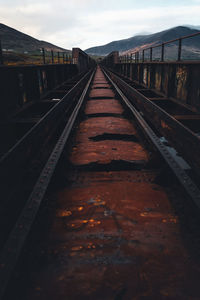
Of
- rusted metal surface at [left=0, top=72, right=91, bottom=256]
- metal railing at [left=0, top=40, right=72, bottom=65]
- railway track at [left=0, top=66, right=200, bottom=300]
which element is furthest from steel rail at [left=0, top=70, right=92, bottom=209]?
metal railing at [left=0, top=40, right=72, bottom=65]

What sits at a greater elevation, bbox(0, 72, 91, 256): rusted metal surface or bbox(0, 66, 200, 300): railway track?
bbox(0, 72, 91, 256): rusted metal surface

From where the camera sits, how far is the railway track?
1.68m

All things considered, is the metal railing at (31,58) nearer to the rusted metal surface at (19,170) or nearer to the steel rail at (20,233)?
the rusted metal surface at (19,170)

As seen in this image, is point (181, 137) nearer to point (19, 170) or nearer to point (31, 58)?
point (19, 170)

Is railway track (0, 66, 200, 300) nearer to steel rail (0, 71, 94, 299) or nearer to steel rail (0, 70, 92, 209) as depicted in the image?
steel rail (0, 71, 94, 299)

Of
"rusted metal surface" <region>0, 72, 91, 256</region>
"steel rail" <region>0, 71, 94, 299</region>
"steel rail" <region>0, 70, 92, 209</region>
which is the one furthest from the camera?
"steel rail" <region>0, 70, 92, 209</region>

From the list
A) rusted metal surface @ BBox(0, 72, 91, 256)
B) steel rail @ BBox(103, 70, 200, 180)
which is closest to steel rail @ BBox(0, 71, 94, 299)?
rusted metal surface @ BBox(0, 72, 91, 256)

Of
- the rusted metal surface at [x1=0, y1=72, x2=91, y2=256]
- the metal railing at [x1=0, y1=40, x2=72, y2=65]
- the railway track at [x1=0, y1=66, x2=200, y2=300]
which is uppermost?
the metal railing at [x1=0, y1=40, x2=72, y2=65]

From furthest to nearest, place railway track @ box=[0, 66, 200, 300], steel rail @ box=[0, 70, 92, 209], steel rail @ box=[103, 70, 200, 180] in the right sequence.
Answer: steel rail @ box=[103, 70, 200, 180]
steel rail @ box=[0, 70, 92, 209]
railway track @ box=[0, 66, 200, 300]

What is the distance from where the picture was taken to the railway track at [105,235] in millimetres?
1678

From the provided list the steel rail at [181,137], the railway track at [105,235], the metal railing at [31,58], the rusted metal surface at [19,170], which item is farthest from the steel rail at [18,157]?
the steel rail at [181,137]

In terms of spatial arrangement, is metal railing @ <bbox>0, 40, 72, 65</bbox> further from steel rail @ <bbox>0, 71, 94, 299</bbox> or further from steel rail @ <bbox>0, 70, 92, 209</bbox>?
steel rail @ <bbox>0, 71, 94, 299</bbox>

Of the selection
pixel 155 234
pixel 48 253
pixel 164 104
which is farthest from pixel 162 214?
pixel 164 104

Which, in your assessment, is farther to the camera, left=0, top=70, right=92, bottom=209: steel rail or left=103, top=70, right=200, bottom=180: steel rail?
left=103, top=70, right=200, bottom=180: steel rail
